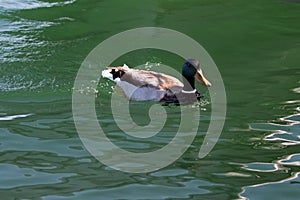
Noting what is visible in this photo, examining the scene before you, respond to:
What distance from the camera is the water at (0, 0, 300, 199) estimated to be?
6.40 m

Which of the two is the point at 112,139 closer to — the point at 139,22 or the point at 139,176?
the point at 139,176

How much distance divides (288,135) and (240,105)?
3.82 feet

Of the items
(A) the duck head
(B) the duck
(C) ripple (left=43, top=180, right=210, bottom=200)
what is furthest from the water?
(A) the duck head

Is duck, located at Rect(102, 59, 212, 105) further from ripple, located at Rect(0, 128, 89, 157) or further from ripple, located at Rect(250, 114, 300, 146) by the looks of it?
ripple, located at Rect(0, 128, 89, 157)

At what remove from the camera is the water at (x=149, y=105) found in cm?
640

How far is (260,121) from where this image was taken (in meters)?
8.20

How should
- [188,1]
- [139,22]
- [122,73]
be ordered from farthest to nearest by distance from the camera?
[188,1], [139,22], [122,73]

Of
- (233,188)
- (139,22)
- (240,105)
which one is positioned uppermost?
(139,22)

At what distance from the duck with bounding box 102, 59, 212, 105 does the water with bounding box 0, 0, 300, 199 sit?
0.94 feet

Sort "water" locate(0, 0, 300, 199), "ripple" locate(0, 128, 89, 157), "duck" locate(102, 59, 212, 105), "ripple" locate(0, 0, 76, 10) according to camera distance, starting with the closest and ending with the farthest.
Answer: "water" locate(0, 0, 300, 199) → "ripple" locate(0, 128, 89, 157) → "duck" locate(102, 59, 212, 105) → "ripple" locate(0, 0, 76, 10)

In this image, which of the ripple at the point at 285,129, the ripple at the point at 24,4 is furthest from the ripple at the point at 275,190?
the ripple at the point at 24,4

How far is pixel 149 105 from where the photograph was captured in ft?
30.4

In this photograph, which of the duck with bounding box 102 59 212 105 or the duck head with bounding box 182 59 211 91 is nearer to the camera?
the duck with bounding box 102 59 212 105

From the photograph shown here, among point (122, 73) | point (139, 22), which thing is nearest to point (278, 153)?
point (122, 73)
